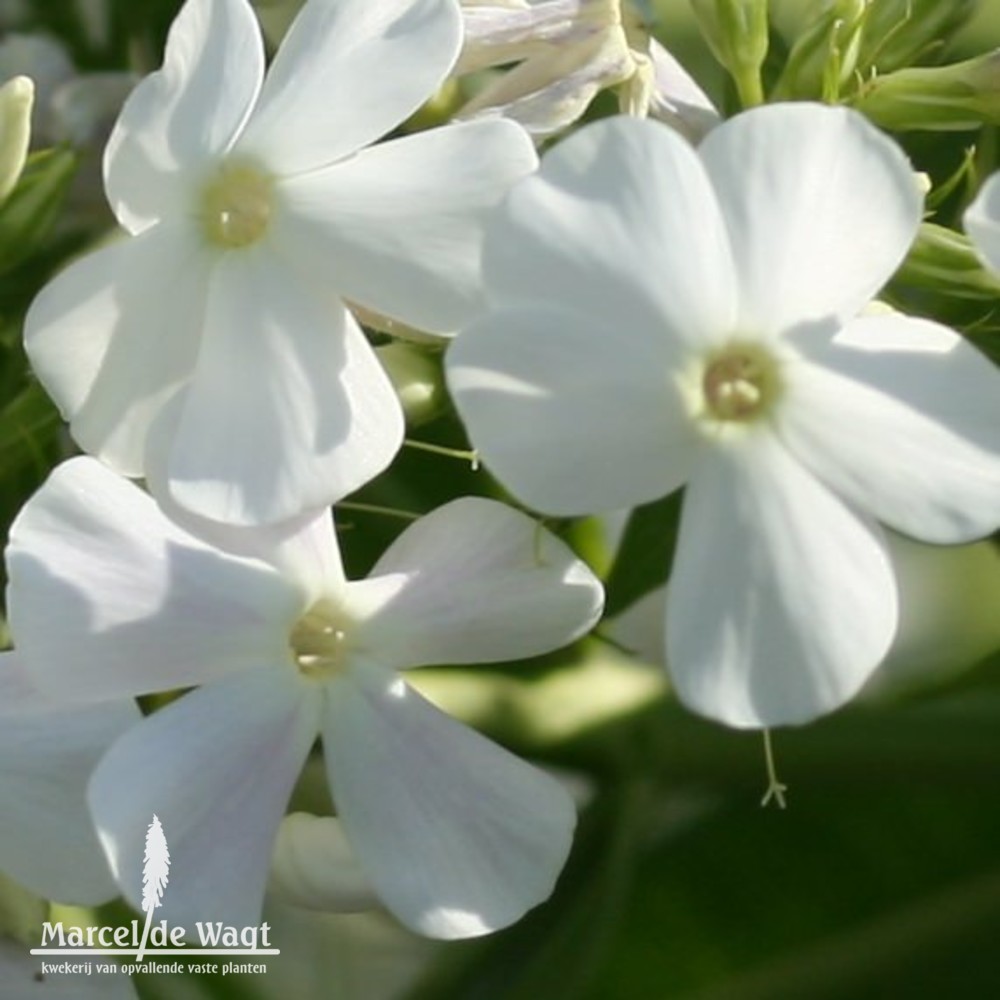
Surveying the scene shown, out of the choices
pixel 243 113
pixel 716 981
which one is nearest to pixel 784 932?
pixel 716 981

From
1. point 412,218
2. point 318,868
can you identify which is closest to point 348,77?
point 412,218

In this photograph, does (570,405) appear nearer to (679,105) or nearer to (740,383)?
(740,383)

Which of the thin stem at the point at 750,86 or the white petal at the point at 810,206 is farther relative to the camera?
the thin stem at the point at 750,86

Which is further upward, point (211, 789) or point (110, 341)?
point (110, 341)

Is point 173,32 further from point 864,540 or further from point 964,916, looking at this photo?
point 964,916

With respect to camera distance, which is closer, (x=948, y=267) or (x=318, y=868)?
(x=948, y=267)

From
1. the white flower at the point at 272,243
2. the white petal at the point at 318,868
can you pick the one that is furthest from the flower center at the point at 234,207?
the white petal at the point at 318,868

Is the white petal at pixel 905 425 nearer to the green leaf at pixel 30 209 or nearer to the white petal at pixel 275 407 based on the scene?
the white petal at pixel 275 407

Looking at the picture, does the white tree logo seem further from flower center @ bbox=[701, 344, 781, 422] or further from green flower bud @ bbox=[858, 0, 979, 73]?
green flower bud @ bbox=[858, 0, 979, 73]
